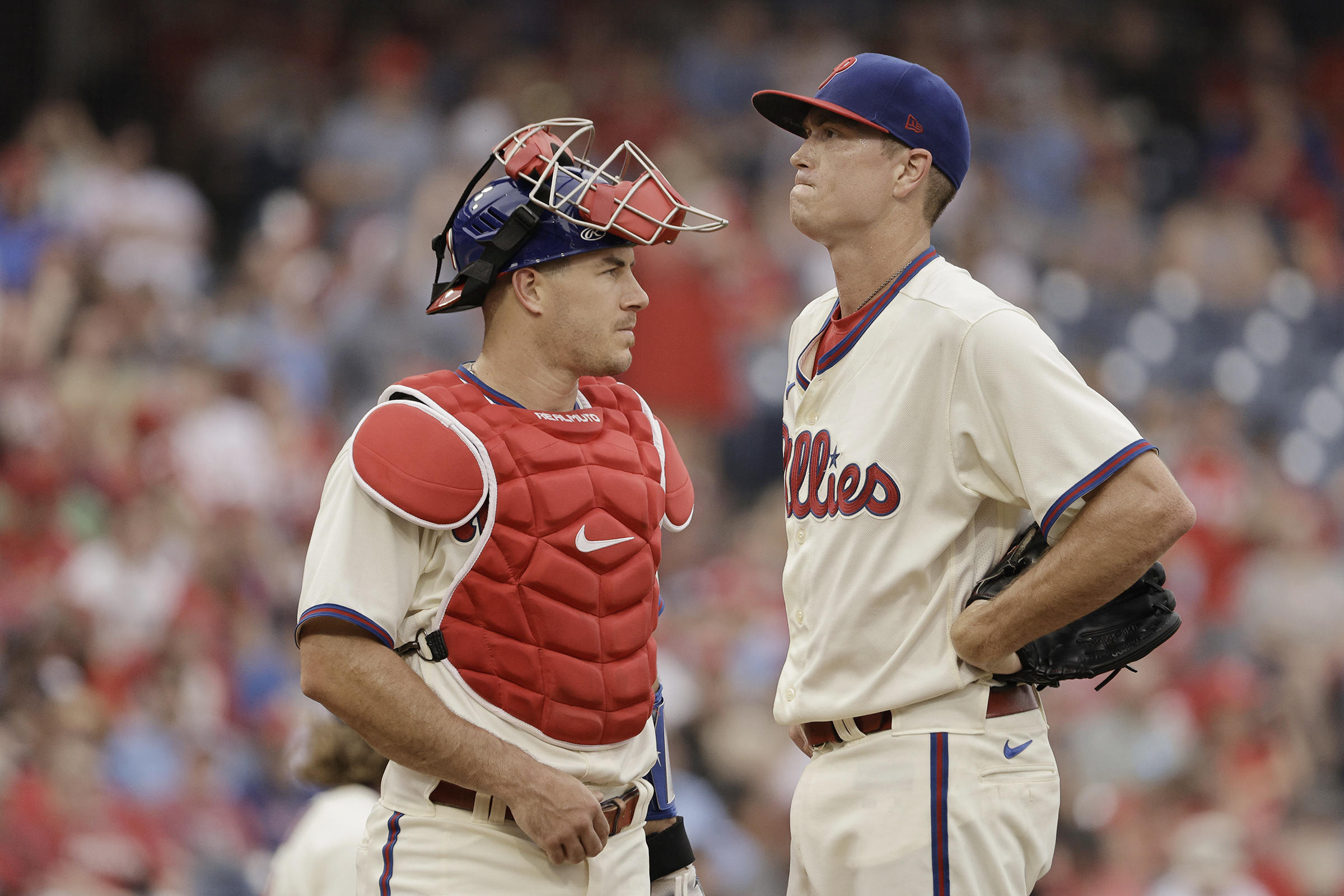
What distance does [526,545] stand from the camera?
8.74ft

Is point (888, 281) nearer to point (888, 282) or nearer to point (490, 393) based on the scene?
point (888, 282)

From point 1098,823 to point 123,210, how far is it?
626cm

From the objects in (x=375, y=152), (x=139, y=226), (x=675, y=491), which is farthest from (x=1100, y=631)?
(x=375, y=152)

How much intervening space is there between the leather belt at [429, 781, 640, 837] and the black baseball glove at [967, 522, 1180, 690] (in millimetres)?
718

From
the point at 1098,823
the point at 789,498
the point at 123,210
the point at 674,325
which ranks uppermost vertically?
the point at 789,498

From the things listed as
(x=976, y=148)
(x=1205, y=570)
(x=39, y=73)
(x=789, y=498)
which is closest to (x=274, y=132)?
(x=39, y=73)

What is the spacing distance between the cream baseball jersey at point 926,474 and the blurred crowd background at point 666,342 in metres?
3.84

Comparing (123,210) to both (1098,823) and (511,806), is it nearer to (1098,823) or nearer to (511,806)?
(1098,823)

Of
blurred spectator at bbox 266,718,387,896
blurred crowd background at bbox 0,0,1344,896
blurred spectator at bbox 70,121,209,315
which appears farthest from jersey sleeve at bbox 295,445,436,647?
blurred spectator at bbox 70,121,209,315

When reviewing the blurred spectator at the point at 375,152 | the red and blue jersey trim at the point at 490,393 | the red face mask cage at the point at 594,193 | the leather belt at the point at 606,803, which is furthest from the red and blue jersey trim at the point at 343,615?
the blurred spectator at the point at 375,152

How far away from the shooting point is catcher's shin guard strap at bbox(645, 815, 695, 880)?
9.76ft

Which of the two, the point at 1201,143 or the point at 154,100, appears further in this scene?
the point at 1201,143

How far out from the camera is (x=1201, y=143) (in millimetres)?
11625

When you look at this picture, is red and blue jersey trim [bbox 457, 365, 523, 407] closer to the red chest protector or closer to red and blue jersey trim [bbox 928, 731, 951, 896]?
the red chest protector
